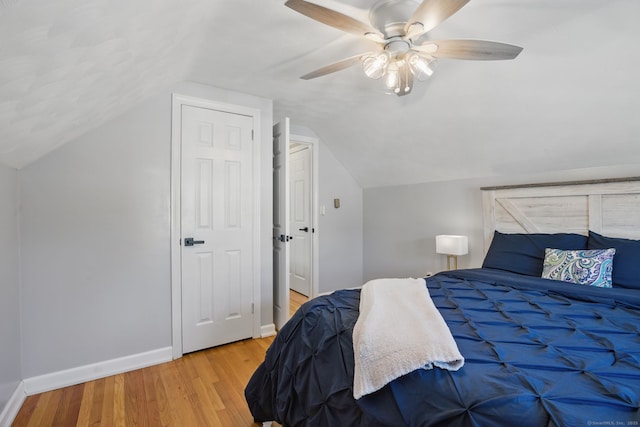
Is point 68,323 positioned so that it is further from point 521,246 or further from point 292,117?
point 521,246

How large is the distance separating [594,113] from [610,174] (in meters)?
0.60

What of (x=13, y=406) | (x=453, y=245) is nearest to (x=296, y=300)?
(x=453, y=245)

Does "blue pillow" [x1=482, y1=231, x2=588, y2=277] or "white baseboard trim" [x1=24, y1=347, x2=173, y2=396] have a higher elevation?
"blue pillow" [x1=482, y1=231, x2=588, y2=277]

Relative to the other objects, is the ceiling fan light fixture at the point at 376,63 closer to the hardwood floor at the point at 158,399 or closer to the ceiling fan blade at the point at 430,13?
the ceiling fan blade at the point at 430,13

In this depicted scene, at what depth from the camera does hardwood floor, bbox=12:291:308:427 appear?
5.66 feet

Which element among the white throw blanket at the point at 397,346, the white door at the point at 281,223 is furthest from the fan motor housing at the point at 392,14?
the white door at the point at 281,223

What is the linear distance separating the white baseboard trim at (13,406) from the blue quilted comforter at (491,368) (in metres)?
1.38

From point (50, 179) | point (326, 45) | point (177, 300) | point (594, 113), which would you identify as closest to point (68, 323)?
point (177, 300)

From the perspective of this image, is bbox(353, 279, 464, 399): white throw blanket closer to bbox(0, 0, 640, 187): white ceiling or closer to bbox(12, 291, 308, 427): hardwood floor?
bbox(12, 291, 308, 427): hardwood floor

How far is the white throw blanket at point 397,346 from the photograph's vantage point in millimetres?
932

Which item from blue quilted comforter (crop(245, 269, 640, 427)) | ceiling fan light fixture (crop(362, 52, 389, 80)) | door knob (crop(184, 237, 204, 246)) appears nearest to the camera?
blue quilted comforter (crop(245, 269, 640, 427))

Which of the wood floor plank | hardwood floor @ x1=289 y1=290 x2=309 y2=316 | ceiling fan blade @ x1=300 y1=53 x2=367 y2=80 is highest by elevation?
ceiling fan blade @ x1=300 y1=53 x2=367 y2=80

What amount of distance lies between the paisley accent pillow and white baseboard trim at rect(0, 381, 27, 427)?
3506mm

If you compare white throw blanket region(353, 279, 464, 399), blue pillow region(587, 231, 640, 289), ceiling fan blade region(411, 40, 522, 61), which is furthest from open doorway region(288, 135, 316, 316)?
blue pillow region(587, 231, 640, 289)
